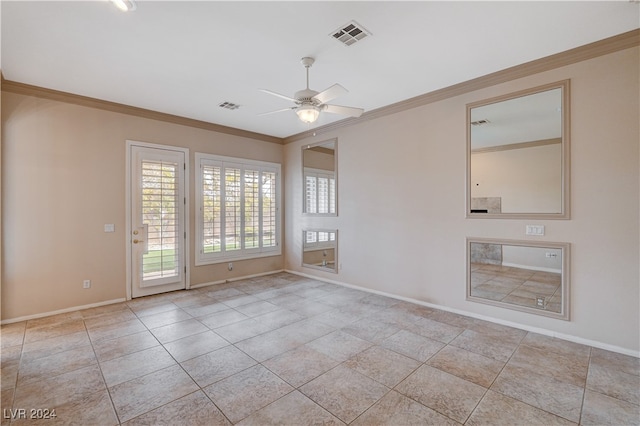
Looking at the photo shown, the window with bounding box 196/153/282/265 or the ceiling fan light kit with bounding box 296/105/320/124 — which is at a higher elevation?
the ceiling fan light kit with bounding box 296/105/320/124

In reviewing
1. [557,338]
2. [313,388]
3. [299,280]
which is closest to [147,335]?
[313,388]

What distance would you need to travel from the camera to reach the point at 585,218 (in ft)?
10.3

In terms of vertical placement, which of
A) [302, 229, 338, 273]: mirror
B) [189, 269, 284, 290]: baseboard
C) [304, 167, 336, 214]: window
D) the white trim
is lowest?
the white trim

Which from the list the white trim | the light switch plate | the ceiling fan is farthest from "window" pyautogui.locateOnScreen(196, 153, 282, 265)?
the light switch plate

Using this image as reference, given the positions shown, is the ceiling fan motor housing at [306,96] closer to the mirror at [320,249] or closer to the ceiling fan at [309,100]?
the ceiling fan at [309,100]

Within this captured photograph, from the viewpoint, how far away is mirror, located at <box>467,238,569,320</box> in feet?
10.8

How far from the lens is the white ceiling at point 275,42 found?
2.50 m

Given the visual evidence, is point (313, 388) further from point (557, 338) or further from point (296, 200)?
point (296, 200)

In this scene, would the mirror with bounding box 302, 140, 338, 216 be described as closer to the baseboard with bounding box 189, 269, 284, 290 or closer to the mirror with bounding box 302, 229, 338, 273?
the mirror with bounding box 302, 229, 338, 273

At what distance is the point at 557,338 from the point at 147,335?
470cm

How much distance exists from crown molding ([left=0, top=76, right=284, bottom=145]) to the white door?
0.54 m

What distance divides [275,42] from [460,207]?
3114 millimetres

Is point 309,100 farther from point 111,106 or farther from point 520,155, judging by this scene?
point 111,106

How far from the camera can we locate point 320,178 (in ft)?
20.1
